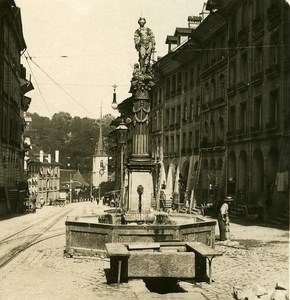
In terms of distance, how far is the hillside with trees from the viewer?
80137 millimetres

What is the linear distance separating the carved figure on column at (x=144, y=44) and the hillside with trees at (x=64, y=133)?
5624 centimetres

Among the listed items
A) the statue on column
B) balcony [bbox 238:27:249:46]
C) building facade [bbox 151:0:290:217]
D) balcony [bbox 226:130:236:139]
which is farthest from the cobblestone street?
balcony [bbox 226:130:236:139]

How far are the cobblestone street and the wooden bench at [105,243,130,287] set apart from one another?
33cm

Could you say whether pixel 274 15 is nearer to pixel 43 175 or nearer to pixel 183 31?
pixel 183 31

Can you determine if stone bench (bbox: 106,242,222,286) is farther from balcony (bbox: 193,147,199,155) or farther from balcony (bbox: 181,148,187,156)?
balcony (bbox: 181,148,187,156)

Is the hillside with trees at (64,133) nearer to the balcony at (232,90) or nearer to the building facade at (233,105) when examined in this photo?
the building facade at (233,105)

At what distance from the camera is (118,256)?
36.1ft

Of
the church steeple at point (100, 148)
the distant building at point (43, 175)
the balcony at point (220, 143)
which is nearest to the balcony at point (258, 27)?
the balcony at point (220, 143)

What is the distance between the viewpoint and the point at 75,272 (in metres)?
13.1

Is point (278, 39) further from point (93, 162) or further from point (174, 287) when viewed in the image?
point (93, 162)

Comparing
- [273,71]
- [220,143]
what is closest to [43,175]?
[220,143]

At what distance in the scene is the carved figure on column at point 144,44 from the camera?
1850 cm

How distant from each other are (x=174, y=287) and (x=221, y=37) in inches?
1268

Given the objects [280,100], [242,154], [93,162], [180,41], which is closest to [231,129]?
[242,154]
